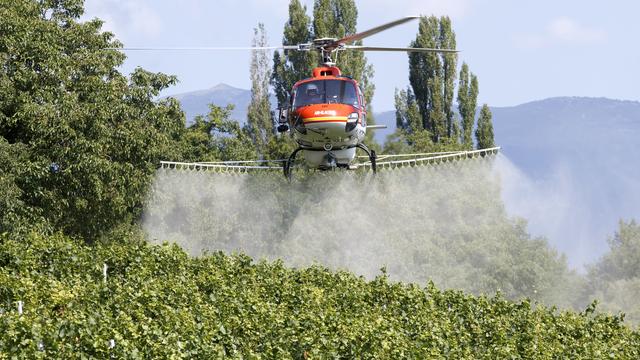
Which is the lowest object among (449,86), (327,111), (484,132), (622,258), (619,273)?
(619,273)

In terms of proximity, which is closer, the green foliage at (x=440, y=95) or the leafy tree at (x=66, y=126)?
the leafy tree at (x=66, y=126)

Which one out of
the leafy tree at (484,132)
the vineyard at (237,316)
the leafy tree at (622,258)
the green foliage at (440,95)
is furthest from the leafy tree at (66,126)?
the leafy tree at (622,258)

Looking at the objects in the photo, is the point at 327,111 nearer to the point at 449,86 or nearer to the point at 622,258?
the point at 449,86

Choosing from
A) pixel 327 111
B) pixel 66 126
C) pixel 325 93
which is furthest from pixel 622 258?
pixel 327 111

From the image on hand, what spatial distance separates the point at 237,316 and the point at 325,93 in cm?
772

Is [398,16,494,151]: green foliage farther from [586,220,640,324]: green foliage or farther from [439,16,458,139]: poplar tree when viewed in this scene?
[586,220,640,324]: green foliage

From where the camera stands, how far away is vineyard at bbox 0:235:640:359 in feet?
65.5

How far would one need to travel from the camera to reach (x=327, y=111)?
28938 millimetres

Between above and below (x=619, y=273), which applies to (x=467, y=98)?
above

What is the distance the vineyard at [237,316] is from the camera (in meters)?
20.0

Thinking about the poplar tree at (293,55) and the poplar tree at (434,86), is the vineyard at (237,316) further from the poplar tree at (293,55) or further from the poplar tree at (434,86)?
the poplar tree at (434,86)

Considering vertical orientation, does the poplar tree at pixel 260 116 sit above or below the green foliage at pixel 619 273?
above

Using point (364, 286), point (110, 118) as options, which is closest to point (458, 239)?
point (110, 118)

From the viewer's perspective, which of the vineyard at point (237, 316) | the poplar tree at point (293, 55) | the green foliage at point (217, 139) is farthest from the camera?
the poplar tree at point (293, 55)
